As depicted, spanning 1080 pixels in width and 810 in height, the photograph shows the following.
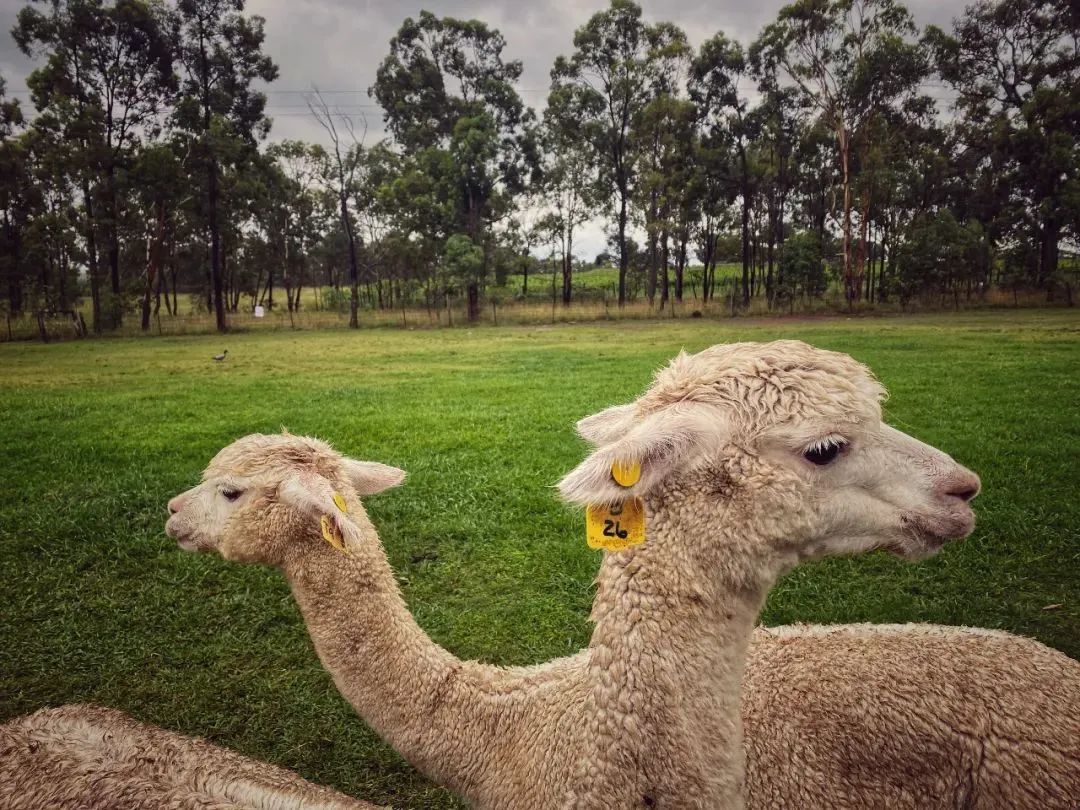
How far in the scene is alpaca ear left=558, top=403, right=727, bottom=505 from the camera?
73.9 inches

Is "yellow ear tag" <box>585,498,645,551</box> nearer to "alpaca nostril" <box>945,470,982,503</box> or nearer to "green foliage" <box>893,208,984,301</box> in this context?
"alpaca nostril" <box>945,470,982,503</box>

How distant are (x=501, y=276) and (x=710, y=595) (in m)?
46.7

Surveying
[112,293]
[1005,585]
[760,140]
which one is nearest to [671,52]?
[760,140]

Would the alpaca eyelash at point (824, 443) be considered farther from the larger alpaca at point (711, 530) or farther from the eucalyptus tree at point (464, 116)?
the eucalyptus tree at point (464, 116)

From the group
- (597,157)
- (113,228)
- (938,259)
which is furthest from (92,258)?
(938,259)

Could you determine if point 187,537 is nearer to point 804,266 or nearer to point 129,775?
point 129,775

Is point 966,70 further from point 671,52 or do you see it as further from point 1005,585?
point 1005,585

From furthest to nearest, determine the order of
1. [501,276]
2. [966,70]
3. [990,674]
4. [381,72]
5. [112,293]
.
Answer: [381,72]
[501,276]
[112,293]
[966,70]
[990,674]

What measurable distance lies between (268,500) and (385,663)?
1164 millimetres

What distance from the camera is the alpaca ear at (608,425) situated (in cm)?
232

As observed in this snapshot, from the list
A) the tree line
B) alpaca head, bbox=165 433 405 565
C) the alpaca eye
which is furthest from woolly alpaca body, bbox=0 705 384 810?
the tree line

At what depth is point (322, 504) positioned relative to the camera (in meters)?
3.08

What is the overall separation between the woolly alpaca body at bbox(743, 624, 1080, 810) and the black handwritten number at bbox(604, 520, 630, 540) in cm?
134

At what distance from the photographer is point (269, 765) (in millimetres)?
3338
